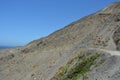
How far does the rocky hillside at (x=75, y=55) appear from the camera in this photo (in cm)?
3228

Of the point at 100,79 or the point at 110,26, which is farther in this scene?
the point at 110,26

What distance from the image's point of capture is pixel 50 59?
50844mm

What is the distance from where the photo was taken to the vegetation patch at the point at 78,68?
32.7 meters

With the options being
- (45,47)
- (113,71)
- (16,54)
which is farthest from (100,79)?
(16,54)

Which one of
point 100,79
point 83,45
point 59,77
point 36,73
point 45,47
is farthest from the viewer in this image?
point 45,47

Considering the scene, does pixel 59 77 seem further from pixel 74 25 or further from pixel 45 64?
pixel 74 25

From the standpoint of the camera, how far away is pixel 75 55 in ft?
137

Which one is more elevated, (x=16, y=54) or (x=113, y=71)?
(x=16, y=54)

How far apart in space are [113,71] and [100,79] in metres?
1.57

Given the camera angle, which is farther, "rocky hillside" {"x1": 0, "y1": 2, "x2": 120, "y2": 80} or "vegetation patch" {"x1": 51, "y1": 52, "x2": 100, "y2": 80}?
"vegetation patch" {"x1": 51, "y1": 52, "x2": 100, "y2": 80}

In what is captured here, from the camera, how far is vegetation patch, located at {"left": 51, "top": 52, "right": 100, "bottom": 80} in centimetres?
3272

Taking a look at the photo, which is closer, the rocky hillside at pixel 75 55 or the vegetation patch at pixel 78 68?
the rocky hillside at pixel 75 55

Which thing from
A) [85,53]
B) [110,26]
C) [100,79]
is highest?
[110,26]

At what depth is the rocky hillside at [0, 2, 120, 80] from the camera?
32.3m
